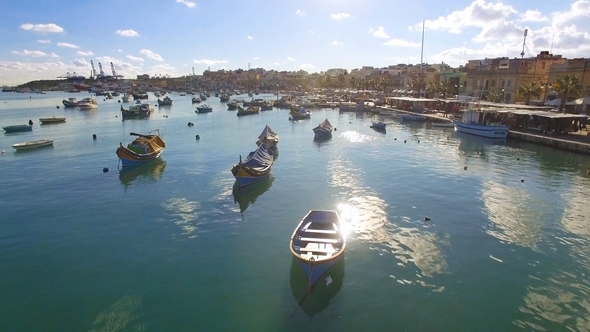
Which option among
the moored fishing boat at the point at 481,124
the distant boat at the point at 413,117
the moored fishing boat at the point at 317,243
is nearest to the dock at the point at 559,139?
the moored fishing boat at the point at 481,124

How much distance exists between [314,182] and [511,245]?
17.6 meters

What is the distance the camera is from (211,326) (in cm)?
1434

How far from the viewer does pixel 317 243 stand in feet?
60.7

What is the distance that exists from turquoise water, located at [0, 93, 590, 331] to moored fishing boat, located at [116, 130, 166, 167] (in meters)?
1.73

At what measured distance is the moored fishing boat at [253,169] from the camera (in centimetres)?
3078

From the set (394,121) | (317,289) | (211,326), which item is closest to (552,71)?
(394,121)

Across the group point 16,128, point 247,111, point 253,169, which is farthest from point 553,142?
point 16,128

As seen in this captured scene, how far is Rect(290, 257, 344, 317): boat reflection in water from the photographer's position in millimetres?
15367

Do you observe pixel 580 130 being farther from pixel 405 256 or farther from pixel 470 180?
pixel 405 256

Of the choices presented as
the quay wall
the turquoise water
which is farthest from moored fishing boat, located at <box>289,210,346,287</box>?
the quay wall

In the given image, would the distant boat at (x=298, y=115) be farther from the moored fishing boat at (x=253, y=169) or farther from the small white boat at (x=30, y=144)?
the small white boat at (x=30, y=144)

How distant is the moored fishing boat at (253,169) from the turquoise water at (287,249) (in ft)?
4.08

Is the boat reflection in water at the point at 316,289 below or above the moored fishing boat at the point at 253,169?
below

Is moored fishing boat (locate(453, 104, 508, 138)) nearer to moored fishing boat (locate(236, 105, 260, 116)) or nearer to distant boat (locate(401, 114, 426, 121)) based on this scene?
distant boat (locate(401, 114, 426, 121))
